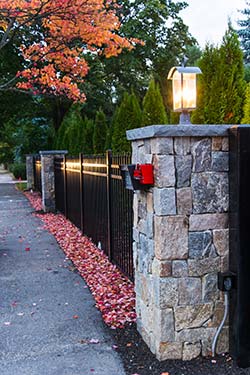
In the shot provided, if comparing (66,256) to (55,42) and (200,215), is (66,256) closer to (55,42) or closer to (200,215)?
(200,215)

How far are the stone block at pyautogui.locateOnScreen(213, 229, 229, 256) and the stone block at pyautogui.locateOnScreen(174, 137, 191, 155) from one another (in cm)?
61

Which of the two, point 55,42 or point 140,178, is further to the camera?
point 55,42

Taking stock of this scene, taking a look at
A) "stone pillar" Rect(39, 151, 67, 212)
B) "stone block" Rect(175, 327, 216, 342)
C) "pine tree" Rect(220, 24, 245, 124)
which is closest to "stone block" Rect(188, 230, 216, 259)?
"stone block" Rect(175, 327, 216, 342)

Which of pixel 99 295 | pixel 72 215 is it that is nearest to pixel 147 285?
pixel 99 295

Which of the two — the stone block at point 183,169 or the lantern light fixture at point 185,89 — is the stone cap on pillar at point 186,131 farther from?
the lantern light fixture at point 185,89

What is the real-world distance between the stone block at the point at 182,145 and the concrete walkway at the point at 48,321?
5.11ft

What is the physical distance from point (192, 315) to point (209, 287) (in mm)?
233

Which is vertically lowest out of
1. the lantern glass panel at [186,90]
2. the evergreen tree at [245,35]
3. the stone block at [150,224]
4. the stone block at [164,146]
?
the stone block at [150,224]

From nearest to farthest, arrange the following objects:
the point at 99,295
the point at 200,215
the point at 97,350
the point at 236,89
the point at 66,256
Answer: the point at 200,215
the point at 97,350
the point at 99,295
the point at 236,89
the point at 66,256

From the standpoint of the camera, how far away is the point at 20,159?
78.7 feet

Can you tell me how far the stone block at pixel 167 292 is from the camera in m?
2.84

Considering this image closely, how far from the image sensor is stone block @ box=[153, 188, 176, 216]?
110 inches

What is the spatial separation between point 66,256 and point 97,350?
9.89 ft

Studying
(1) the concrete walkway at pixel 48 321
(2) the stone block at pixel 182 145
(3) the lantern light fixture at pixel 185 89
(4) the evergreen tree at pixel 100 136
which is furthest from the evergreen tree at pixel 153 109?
(2) the stone block at pixel 182 145
